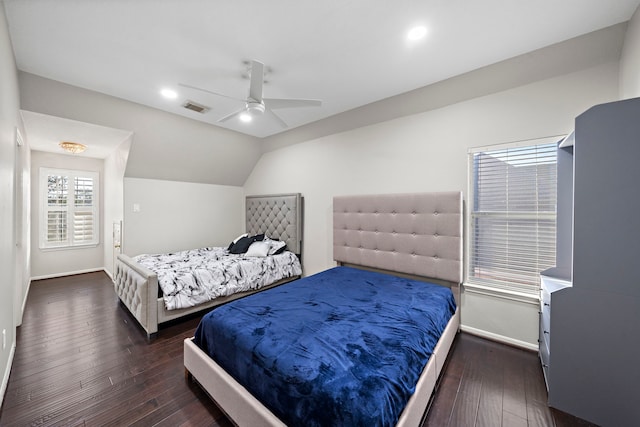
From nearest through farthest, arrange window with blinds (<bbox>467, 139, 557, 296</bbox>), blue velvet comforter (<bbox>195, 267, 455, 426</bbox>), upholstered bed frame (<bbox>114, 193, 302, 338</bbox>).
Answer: blue velvet comforter (<bbox>195, 267, 455, 426</bbox>)
window with blinds (<bbox>467, 139, 557, 296</bbox>)
upholstered bed frame (<bbox>114, 193, 302, 338</bbox>)

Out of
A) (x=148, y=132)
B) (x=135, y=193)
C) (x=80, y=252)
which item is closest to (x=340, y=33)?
(x=148, y=132)

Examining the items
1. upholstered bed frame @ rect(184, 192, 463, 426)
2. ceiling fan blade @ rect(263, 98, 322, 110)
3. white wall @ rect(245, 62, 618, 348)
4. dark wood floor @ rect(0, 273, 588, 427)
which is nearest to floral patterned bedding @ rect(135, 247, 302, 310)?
dark wood floor @ rect(0, 273, 588, 427)

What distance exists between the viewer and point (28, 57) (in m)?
2.25

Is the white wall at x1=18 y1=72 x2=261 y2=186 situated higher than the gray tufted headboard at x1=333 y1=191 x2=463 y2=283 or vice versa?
the white wall at x1=18 y1=72 x2=261 y2=186

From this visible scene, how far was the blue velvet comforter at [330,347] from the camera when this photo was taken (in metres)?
1.14

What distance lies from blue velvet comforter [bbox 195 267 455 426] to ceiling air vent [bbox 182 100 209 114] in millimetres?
2561

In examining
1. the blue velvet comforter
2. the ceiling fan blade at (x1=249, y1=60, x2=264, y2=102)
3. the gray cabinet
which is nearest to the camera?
the blue velvet comforter

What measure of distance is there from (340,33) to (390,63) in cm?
64

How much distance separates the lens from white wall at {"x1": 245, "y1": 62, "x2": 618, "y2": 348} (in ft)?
7.11

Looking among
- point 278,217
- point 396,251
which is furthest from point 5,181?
point 396,251

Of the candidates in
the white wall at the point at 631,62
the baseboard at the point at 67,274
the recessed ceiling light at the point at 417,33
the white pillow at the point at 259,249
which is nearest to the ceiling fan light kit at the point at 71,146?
the baseboard at the point at 67,274

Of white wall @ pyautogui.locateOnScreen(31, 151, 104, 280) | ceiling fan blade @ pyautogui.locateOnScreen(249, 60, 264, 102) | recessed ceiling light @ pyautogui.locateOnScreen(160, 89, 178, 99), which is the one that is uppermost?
recessed ceiling light @ pyautogui.locateOnScreen(160, 89, 178, 99)

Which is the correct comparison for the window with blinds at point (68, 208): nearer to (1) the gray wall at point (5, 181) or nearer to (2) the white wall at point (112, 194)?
(2) the white wall at point (112, 194)

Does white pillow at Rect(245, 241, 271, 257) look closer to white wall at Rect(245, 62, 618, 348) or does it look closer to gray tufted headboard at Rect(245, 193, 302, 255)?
gray tufted headboard at Rect(245, 193, 302, 255)
